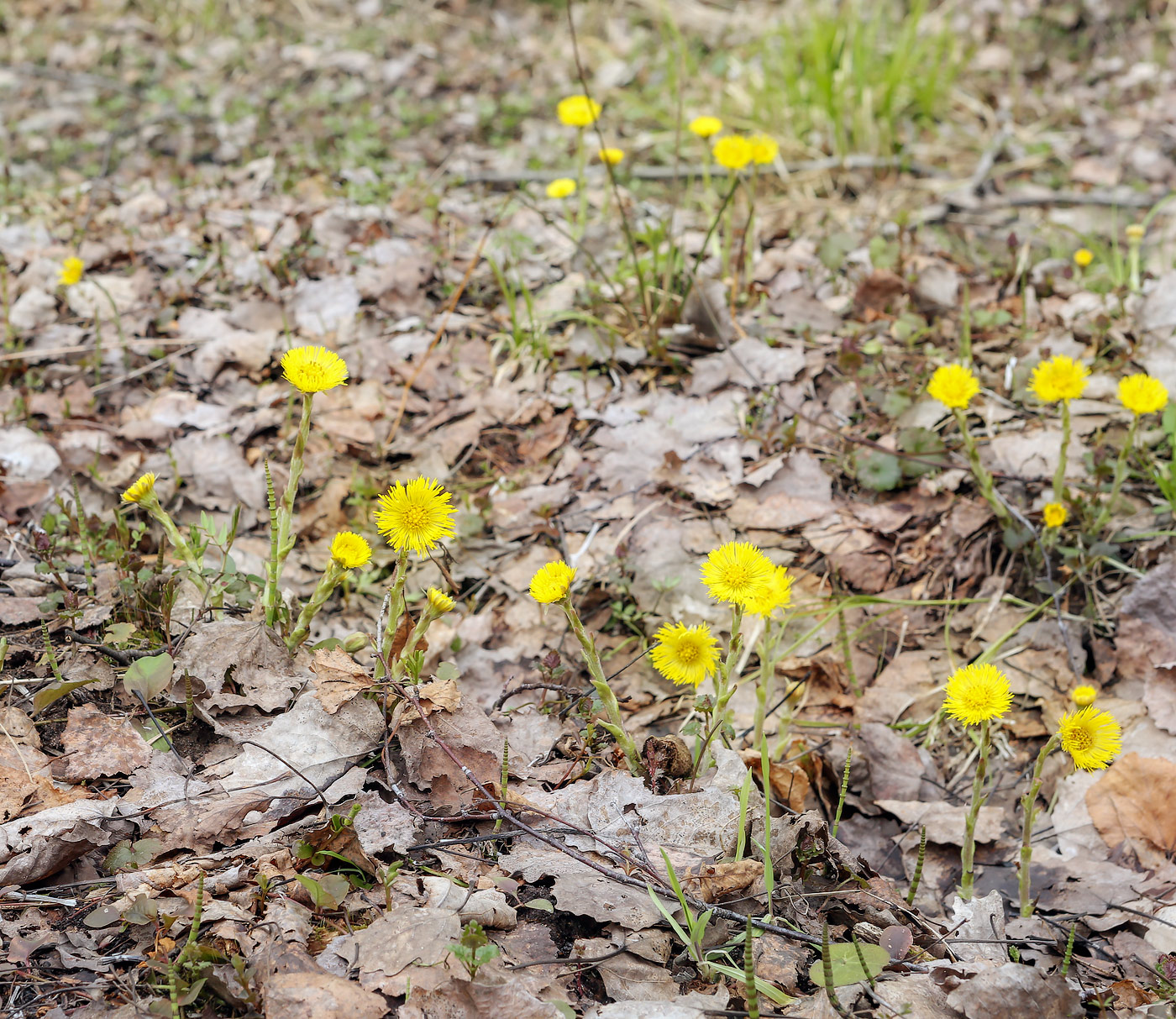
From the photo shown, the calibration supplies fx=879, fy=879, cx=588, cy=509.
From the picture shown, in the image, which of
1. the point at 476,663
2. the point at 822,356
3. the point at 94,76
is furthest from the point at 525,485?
the point at 94,76

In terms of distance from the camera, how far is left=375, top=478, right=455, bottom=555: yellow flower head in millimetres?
1717

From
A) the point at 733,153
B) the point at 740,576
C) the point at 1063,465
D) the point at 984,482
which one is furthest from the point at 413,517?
the point at 733,153

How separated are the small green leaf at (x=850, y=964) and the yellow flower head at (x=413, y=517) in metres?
0.99

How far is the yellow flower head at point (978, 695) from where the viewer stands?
5.49 ft

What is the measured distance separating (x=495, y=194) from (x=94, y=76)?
3.17 meters

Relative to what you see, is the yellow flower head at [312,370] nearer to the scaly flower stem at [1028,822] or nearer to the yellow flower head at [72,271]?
the scaly flower stem at [1028,822]

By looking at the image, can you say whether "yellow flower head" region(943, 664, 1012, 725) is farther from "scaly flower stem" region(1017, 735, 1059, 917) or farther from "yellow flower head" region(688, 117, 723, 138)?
"yellow flower head" region(688, 117, 723, 138)

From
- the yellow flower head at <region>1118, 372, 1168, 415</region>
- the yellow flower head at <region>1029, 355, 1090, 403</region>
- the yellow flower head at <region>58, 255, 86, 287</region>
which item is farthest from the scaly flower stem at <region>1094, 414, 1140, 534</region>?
the yellow flower head at <region>58, 255, 86, 287</region>

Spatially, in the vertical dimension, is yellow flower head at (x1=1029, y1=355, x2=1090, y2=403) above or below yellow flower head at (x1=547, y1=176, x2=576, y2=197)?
below

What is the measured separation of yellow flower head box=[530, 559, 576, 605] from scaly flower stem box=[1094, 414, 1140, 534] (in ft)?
4.99

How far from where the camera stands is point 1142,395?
2131 millimetres

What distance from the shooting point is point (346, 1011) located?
126cm

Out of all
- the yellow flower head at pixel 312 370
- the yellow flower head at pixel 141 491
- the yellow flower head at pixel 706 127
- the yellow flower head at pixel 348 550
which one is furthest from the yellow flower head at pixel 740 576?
the yellow flower head at pixel 706 127

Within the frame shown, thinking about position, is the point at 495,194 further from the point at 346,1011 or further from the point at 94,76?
the point at 346,1011
